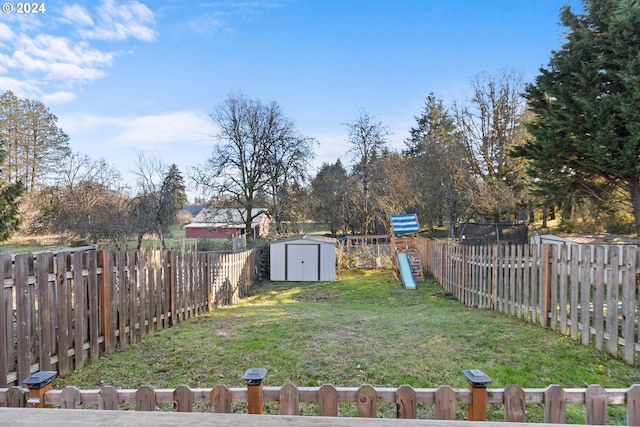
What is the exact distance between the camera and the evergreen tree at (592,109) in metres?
9.60

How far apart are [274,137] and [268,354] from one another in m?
17.7

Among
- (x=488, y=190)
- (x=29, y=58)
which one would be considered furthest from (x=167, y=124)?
(x=488, y=190)

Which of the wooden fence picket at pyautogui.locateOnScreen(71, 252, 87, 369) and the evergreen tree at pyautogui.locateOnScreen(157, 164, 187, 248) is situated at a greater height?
the evergreen tree at pyautogui.locateOnScreen(157, 164, 187, 248)

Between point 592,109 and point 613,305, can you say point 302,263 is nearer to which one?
point 592,109

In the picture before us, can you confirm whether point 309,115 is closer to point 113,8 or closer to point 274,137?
point 274,137

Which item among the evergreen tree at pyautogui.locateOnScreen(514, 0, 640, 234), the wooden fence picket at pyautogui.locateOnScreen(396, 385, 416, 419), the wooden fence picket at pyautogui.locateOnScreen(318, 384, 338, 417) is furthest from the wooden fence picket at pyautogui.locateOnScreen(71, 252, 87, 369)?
the evergreen tree at pyautogui.locateOnScreen(514, 0, 640, 234)

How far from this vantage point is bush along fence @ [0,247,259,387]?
10.3 feet

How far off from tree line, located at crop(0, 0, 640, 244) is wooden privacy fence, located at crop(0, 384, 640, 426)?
1179 centimetres

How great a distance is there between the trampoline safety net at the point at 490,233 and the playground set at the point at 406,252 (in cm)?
193

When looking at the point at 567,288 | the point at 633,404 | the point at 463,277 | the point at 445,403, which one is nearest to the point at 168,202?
the point at 463,277

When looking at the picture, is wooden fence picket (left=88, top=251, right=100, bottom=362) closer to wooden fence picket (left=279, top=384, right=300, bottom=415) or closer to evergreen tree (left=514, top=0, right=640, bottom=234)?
wooden fence picket (left=279, top=384, right=300, bottom=415)

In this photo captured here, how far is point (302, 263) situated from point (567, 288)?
9.84 m

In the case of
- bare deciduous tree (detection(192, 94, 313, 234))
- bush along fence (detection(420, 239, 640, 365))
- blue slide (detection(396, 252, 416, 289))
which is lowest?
blue slide (detection(396, 252, 416, 289))

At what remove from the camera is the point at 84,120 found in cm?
1517
